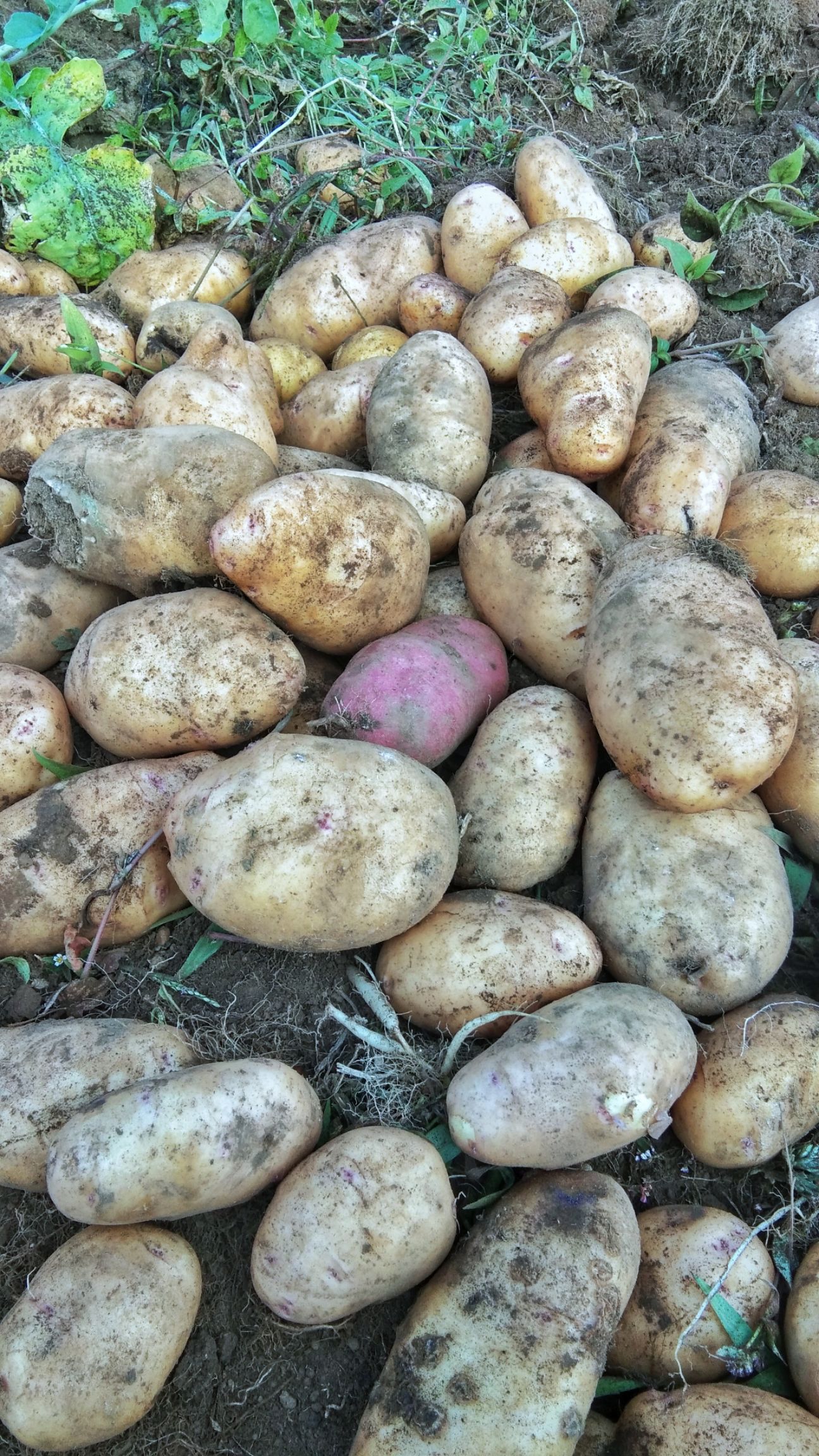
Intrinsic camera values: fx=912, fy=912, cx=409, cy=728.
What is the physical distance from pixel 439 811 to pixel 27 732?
918 millimetres

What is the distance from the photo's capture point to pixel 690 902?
5.64 ft

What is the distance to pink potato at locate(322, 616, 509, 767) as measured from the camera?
193 cm

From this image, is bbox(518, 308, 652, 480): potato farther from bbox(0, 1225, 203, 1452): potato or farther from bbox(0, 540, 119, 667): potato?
bbox(0, 1225, 203, 1452): potato

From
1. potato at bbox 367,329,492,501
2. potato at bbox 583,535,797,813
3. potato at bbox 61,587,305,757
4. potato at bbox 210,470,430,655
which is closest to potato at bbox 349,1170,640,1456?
potato at bbox 583,535,797,813

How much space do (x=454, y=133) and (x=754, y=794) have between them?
9.04ft

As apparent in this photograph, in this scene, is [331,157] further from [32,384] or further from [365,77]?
[32,384]

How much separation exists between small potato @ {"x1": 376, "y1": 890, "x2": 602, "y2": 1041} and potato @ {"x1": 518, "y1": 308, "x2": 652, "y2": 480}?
46.9 inches

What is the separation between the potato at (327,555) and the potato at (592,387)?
46 cm

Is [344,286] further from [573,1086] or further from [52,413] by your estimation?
[573,1086]

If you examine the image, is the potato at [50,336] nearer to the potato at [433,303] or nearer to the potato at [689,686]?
the potato at [433,303]

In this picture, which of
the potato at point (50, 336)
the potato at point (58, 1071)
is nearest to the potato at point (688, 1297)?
the potato at point (58, 1071)

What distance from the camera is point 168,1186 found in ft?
4.59

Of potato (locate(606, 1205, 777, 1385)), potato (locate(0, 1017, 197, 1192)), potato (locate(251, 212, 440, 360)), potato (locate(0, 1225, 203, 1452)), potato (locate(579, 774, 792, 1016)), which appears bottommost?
potato (locate(606, 1205, 777, 1385))

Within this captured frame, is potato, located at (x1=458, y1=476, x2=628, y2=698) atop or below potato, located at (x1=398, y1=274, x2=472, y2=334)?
below
